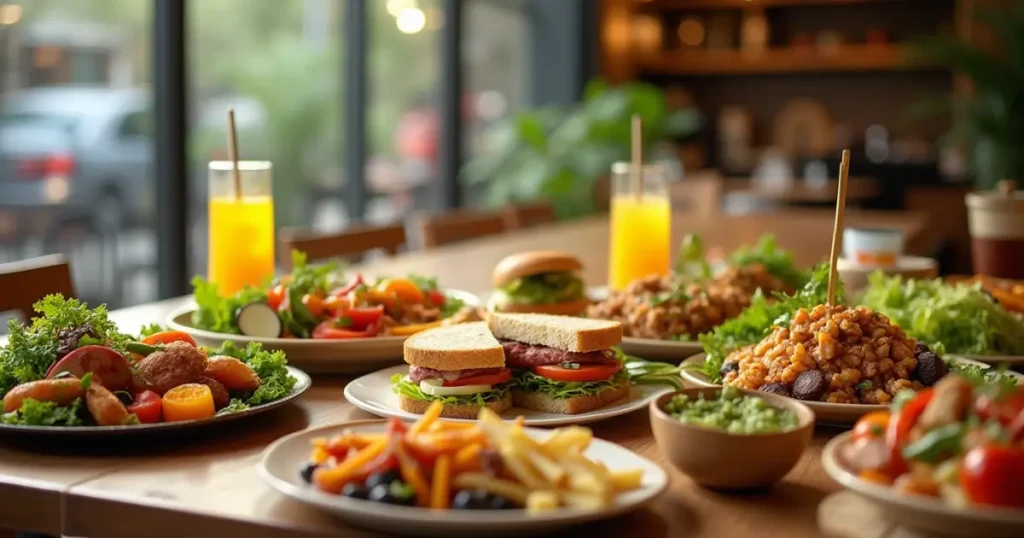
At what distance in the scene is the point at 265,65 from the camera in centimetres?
539

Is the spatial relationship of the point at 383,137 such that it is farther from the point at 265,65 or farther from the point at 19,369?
the point at 19,369

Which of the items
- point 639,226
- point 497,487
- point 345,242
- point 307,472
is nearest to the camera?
point 497,487

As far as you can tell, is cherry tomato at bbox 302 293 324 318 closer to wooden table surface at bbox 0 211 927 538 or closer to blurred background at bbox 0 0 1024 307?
wooden table surface at bbox 0 211 927 538

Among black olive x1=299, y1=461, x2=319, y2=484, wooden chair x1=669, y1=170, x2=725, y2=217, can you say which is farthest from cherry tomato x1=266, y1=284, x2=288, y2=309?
wooden chair x1=669, y1=170, x2=725, y2=217

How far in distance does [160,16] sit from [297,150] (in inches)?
58.4

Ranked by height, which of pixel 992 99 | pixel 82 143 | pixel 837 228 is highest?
pixel 992 99

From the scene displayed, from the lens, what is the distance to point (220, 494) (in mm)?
1203

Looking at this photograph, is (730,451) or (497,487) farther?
(730,451)

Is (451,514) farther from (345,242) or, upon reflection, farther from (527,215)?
(527,215)

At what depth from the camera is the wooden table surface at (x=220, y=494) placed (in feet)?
3.71

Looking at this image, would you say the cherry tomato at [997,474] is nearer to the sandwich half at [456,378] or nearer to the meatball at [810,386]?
the meatball at [810,386]

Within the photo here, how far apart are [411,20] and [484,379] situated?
5.64 meters

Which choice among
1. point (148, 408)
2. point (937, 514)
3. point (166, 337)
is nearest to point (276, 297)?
point (166, 337)

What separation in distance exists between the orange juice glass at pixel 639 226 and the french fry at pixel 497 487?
1.65m
